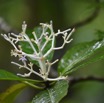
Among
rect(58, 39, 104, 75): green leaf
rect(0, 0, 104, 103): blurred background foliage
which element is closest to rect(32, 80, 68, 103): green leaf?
rect(58, 39, 104, 75): green leaf

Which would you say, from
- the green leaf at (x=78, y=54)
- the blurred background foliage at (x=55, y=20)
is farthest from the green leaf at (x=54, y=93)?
the blurred background foliage at (x=55, y=20)

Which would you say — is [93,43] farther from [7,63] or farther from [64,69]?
[7,63]

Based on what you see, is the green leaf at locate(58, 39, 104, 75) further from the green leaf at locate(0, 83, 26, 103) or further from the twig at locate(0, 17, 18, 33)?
the twig at locate(0, 17, 18, 33)

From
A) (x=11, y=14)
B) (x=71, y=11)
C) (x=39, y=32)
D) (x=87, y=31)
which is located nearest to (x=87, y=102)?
(x=87, y=31)

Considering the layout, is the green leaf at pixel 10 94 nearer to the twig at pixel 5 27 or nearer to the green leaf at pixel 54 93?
the green leaf at pixel 54 93

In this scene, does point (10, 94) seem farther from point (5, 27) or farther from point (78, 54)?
point (5, 27)
